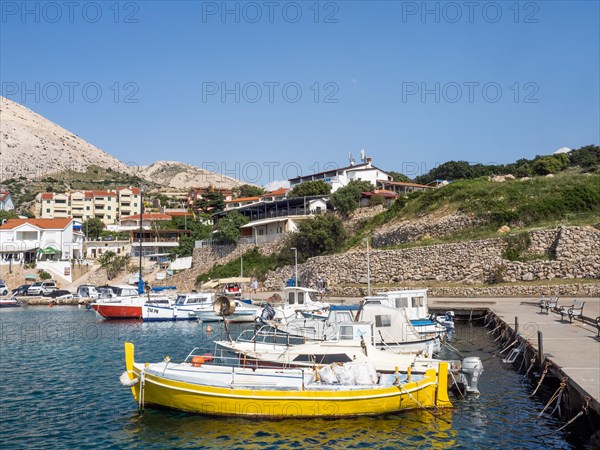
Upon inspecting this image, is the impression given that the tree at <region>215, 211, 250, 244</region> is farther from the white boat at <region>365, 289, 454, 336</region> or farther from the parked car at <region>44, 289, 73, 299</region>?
the white boat at <region>365, 289, 454, 336</region>

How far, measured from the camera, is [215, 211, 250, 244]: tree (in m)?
67.5

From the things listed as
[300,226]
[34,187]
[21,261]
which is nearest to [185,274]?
[300,226]

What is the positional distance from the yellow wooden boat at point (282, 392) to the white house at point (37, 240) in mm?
71169

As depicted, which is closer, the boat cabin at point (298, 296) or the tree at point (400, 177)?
the boat cabin at point (298, 296)

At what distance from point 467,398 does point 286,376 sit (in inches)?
222

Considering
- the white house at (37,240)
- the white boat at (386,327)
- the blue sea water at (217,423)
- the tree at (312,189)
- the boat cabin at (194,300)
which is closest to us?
the blue sea water at (217,423)

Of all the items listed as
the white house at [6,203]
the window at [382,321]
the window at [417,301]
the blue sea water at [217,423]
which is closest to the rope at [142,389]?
the blue sea water at [217,423]

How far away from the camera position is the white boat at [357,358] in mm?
16875

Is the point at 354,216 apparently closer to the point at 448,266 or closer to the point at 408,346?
the point at 448,266

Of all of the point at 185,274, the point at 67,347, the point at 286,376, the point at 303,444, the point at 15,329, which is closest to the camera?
the point at 303,444

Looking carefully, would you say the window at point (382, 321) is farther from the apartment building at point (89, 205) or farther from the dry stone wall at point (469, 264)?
the apartment building at point (89, 205)

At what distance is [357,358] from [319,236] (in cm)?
4070

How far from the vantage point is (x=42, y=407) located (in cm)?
1741

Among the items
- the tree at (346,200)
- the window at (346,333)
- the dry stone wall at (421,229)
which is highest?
the tree at (346,200)
